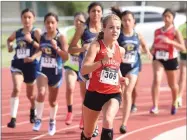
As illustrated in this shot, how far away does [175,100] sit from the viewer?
9844 mm

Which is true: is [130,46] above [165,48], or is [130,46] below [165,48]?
above

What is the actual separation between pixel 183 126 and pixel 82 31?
8.13ft

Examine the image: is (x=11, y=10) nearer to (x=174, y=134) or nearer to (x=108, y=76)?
(x=174, y=134)

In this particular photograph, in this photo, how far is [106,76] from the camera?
18.8 ft

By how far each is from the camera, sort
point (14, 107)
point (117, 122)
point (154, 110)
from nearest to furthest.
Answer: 1. point (14, 107)
2. point (117, 122)
3. point (154, 110)

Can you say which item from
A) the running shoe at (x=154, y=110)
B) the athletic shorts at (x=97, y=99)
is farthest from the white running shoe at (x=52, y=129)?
the running shoe at (x=154, y=110)

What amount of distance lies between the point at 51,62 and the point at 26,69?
77 cm

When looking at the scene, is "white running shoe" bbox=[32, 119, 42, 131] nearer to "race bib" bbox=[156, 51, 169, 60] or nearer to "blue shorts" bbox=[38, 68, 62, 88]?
"blue shorts" bbox=[38, 68, 62, 88]

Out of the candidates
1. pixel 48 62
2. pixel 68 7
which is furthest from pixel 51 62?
pixel 68 7

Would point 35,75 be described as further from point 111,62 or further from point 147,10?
point 147,10

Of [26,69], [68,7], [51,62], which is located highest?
[68,7]

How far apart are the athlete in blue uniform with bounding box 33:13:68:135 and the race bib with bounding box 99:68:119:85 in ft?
7.27

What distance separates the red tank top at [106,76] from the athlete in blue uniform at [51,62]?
2.16 meters

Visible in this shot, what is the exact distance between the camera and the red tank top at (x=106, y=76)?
5.71m
